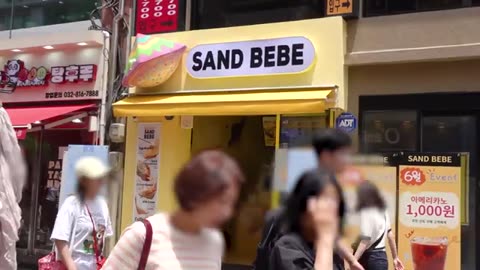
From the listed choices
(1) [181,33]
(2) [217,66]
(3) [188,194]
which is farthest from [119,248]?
(1) [181,33]

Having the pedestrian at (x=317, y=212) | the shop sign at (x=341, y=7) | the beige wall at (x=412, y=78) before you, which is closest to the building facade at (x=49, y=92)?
the shop sign at (x=341, y=7)

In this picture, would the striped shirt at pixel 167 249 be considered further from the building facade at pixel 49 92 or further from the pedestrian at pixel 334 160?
the building facade at pixel 49 92

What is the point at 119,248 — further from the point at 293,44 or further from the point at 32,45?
the point at 32,45

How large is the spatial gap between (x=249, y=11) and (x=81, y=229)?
5.34 m

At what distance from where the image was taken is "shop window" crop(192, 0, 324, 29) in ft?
27.5

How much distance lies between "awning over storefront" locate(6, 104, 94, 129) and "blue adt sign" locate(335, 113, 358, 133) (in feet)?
12.9

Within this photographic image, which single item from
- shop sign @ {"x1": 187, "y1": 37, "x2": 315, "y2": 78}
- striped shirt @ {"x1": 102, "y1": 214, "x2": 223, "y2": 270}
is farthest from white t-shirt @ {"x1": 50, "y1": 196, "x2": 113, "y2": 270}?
shop sign @ {"x1": 187, "y1": 37, "x2": 315, "y2": 78}

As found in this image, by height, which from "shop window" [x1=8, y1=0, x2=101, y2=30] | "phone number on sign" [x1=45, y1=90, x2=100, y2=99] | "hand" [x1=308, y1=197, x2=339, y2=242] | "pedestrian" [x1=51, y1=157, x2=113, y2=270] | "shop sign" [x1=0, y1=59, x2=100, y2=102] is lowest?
"pedestrian" [x1=51, y1=157, x2=113, y2=270]

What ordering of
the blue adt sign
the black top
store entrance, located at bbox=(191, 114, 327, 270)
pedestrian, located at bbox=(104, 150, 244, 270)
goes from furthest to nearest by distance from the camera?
the blue adt sign
store entrance, located at bbox=(191, 114, 327, 270)
the black top
pedestrian, located at bbox=(104, 150, 244, 270)

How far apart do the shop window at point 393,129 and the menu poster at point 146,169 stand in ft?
10.1

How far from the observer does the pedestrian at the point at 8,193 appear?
312cm

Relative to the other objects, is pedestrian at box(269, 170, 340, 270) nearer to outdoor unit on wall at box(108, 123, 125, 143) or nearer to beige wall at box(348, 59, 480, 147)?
beige wall at box(348, 59, 480, 147)

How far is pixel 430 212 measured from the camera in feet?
22.7

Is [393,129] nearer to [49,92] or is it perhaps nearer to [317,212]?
[49,92]
